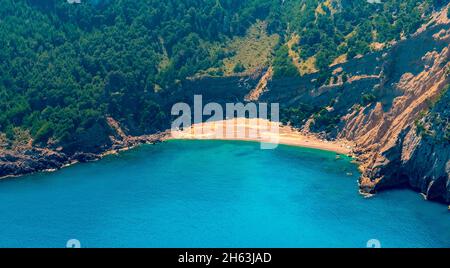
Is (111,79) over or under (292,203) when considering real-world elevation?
over

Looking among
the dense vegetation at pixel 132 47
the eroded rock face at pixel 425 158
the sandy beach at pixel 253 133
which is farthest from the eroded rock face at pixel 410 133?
the dense vegetation at pixel 132 47

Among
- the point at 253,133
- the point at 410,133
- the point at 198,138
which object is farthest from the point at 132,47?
the point at 410,133

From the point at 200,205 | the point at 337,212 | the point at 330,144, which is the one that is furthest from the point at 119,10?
the point at 337,212

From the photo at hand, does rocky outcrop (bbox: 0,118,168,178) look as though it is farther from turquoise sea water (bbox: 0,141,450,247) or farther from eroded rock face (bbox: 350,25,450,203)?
eroded rock face (bbox: 350,25,450,203)

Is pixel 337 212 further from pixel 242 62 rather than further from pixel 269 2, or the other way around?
pixel 269 2

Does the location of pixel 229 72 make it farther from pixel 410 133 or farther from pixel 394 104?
pixel 410 133
